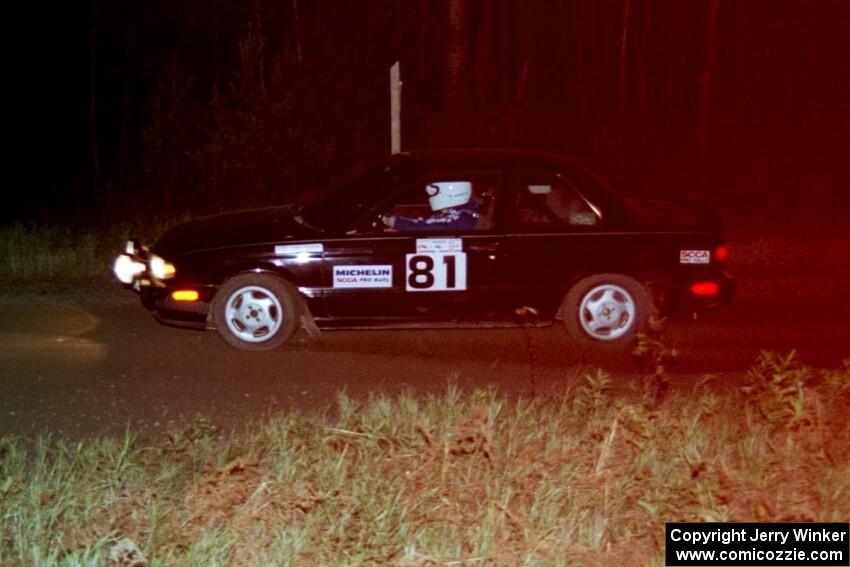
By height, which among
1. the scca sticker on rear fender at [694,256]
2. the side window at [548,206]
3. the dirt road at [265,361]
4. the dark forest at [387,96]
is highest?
the dark forest at [387,96]

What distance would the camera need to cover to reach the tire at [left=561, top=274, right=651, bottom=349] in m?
9.47

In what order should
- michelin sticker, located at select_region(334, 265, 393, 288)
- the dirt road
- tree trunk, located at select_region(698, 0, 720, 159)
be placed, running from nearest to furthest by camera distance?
1. the dirt road
2. michelin sticker, located at select_region(334, 265, 393, 288)
3. tree trunk, located at select_region(698, 0, 720, 159)

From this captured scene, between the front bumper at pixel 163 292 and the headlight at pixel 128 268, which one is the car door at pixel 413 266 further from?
the headlight at pixel 128 268

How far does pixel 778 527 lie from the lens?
4.97 m

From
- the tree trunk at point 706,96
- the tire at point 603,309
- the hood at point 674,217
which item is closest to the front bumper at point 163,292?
the tire at point 603,309

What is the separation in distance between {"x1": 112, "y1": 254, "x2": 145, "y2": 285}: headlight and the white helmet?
2347 millimetres

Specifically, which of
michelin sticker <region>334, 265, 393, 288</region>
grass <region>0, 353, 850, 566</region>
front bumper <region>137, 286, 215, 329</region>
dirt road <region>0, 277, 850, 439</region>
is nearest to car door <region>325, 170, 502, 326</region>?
michelin sticker <region>334, 265, 393, 288</region>

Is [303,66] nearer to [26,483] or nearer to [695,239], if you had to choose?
[695,239]

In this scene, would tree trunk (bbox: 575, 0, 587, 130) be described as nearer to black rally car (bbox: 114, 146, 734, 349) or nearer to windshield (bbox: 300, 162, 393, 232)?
black rally car (bbox: 114, 146, 734, 349)

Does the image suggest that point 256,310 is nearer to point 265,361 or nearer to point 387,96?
point 265,361

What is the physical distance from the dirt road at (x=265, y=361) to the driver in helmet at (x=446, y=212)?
96cm

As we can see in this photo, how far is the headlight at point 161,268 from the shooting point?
925 centimetres

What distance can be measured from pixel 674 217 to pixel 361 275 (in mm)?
2707

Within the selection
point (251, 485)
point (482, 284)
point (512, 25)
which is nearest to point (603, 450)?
point (251, 485)
